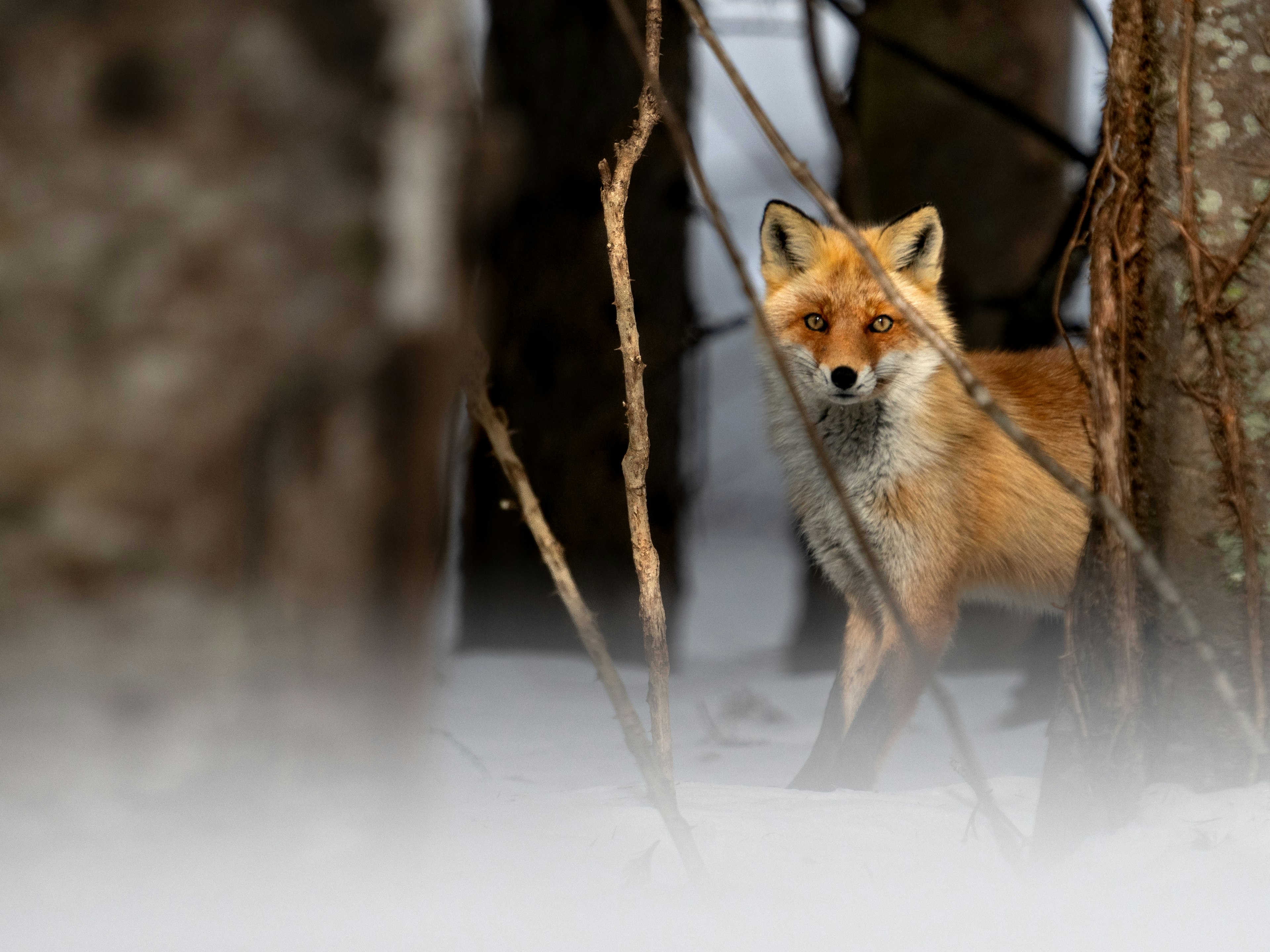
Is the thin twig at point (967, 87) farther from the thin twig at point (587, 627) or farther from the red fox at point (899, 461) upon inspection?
the thin twig at point (587, 627)

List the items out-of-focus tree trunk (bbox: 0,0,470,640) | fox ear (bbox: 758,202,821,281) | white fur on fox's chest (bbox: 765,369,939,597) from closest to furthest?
out-of-focus tree trunk (bbox: 0,0,470,640)
white fur on fox's chest (bbox: 765,369,939,597)
fox ear (bbox: 758,202,821,281)

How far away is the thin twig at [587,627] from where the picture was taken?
188 cm

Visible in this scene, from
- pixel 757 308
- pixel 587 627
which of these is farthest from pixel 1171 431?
pixel 587 627

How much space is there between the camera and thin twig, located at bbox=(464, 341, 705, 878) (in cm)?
188

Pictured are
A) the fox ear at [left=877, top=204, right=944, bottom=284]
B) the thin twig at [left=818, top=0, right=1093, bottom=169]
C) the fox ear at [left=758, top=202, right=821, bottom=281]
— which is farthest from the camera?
the thin twig at [left=818, top=0, right=1093, bottom=169]

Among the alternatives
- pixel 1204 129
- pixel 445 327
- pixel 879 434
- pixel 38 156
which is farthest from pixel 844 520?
pixel 38 156

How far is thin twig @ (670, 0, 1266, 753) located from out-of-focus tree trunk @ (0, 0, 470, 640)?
0.73 m

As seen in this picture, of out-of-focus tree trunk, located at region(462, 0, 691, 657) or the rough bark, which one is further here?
out-of-focus tree trunk, located at region(462, 0, 691, 657)

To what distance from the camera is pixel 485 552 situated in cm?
509

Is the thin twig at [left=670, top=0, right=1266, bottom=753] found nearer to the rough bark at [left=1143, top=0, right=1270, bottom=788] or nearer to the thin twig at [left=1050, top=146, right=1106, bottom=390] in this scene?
the rough bark at [left=1143, top=0, right=1270, bottom=788]

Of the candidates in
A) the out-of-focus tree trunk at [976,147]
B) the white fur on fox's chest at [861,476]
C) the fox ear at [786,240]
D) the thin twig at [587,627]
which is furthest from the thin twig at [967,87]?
the thin twig at [587,627]

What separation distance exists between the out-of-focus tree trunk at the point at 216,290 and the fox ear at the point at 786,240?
9.29 feet

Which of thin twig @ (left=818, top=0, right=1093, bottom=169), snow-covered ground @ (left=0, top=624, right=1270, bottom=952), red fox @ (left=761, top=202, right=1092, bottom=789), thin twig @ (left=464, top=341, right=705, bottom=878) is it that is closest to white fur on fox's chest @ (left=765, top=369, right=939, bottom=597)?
red fox @ (left=761, top=202, right=1092, bottom=789)

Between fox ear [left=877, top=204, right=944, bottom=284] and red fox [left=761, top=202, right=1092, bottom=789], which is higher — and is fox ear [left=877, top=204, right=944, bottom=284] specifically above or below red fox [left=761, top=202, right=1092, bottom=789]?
above
